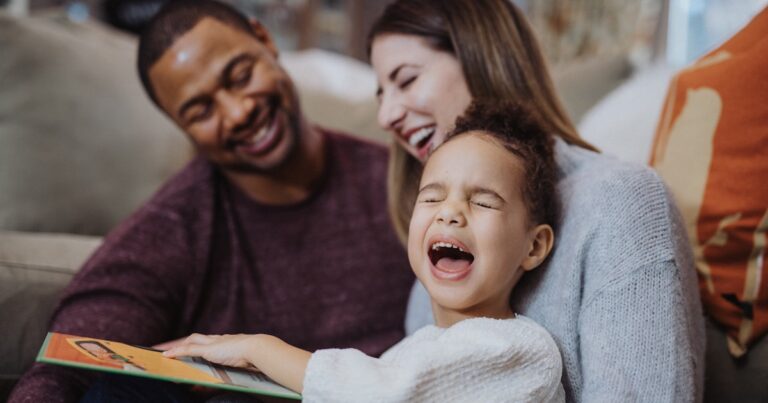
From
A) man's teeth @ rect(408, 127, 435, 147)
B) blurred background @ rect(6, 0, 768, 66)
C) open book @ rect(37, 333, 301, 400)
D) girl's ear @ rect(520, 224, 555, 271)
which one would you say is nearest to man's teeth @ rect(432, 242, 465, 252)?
girl's ear @ rect(520, 224, 555, 271)

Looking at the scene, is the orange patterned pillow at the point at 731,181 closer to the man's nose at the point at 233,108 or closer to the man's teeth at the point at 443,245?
the man's teeth at the point at 443,245

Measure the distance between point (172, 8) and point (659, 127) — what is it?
3.13 ft

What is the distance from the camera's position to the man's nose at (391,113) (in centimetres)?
122

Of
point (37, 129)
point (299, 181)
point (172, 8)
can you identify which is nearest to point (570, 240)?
point (299, 181)

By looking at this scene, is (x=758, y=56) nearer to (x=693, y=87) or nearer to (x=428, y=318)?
(x=693, y=87)

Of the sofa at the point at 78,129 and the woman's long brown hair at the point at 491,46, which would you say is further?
the sofa at the point at 78,129

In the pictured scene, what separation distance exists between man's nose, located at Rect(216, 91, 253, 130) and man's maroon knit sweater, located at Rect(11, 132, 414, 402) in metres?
0.15

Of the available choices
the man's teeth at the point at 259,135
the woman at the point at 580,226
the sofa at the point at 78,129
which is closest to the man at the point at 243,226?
the man's teeth at the point at 259,135

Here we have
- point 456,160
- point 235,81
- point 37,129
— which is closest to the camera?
point 456,160

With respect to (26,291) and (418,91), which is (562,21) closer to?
(418,91)

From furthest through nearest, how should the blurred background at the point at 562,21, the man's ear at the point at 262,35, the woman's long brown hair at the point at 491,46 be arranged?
the blurred background at the point at 562,21
the man's ear at the point at 262,35
the woman's long brown hair at the point at 491,46

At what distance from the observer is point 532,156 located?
980mm

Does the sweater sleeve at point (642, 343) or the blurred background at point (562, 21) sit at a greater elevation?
the sweater sleeve at point (642, 343)

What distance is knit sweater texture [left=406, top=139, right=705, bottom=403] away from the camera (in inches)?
34.1
